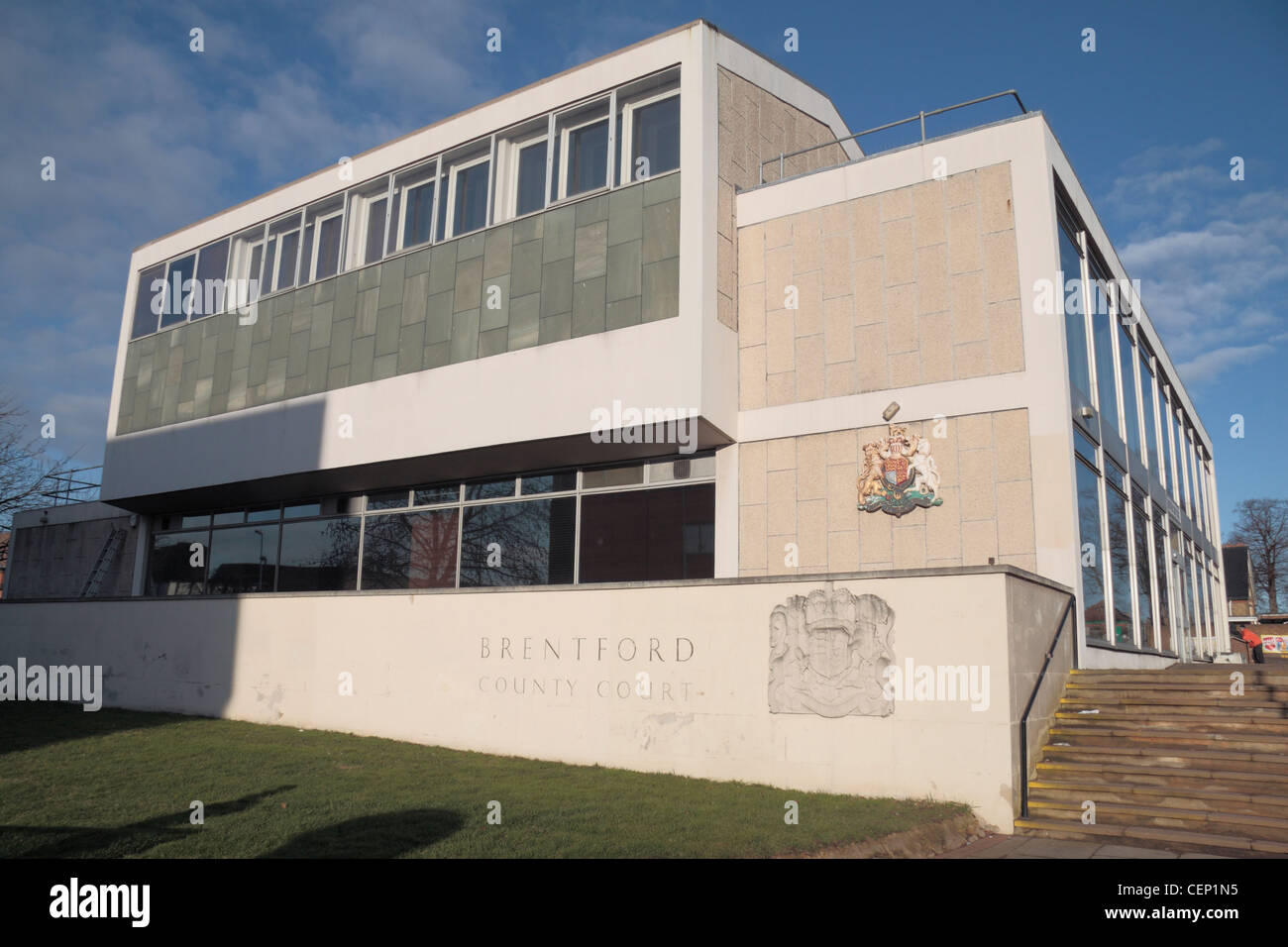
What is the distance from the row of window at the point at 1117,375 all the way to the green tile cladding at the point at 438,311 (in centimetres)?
703

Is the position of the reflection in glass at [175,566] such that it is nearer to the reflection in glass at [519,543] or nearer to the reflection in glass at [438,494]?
the reflection in glass at [438,494]

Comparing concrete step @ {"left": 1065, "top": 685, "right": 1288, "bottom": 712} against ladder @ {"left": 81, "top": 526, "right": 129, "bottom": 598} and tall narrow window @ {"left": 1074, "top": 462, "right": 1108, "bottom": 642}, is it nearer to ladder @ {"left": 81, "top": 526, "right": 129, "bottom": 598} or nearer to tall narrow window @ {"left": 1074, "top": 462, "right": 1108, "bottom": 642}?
tall narrow window @ {"left": 1074, "top": 462, "right": 1108, "bottom": 642}

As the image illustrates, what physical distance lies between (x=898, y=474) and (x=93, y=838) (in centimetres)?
1143

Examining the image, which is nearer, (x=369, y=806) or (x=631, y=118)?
(x=369, y=806)

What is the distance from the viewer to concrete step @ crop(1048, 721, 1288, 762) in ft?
34.6

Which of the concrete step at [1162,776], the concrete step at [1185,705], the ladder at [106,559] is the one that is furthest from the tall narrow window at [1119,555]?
the ladder at [106,559]

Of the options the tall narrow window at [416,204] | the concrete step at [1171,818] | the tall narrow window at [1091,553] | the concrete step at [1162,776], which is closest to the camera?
the concrete step at [1171,818]

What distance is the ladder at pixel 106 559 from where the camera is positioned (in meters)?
26.2

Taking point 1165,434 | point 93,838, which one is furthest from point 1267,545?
point 93,838

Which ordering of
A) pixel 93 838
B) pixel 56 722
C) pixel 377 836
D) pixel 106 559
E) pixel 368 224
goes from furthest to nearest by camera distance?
pixel 106 559
pixel 368 224
pixel 56 722
pixel 377 836
pixel 93 838

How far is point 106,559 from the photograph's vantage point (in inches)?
1037

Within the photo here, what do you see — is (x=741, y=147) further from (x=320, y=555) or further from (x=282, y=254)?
(x=320, y=555)

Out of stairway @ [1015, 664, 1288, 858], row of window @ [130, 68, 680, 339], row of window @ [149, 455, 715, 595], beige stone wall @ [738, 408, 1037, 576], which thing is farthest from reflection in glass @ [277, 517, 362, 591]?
stairway @ [1015, 664, 1288, 858]

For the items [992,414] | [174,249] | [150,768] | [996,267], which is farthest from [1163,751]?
[174,249]
